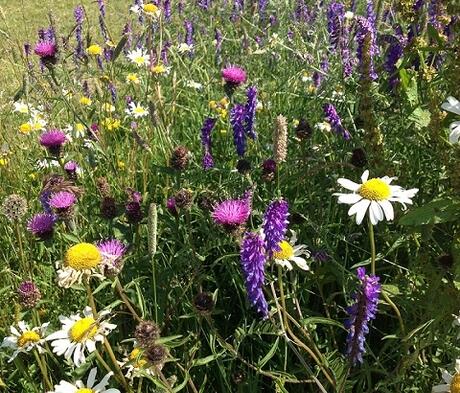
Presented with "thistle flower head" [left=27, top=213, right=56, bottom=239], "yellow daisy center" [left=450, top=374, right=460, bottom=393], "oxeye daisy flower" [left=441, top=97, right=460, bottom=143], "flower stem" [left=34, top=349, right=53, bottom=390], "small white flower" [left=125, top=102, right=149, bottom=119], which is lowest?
"small white flower" [left=125, top=102, right=149, bottom=119]

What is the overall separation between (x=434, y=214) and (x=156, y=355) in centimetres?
78

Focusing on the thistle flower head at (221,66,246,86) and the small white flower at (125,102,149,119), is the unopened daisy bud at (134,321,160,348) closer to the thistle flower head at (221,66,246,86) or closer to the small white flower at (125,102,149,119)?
the thistle flower head at (221,66,246,86)

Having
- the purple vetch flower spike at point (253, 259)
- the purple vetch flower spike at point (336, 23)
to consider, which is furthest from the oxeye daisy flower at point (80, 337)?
the purple vetch flower spike at point (336, 23)

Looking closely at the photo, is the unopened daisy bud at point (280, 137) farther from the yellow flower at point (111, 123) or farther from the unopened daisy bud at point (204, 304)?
the yellow flower at point (111, 123)

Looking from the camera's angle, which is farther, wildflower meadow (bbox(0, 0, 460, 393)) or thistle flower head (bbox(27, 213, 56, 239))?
thistle flower head (bbox(27, 213, 56, 239))

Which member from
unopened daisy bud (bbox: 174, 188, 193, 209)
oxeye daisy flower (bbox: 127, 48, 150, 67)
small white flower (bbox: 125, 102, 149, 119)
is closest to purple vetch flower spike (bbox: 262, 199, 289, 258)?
unopened daisy bud (bbox: 174, 188, 193, 209)

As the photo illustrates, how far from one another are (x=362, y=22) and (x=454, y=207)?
1047 millimetres

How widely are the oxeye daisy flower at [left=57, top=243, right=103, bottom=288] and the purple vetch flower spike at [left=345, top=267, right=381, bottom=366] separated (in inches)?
27.5

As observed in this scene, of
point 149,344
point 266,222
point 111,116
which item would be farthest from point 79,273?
point 111,116

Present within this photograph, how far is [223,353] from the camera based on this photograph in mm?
1913

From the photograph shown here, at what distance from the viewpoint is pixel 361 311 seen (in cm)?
143

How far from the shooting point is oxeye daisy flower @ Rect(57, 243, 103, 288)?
1637 millimetres

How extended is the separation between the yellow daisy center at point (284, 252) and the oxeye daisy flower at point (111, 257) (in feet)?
1.43

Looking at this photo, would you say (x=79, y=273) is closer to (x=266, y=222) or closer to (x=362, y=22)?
(x=266, y=222)
